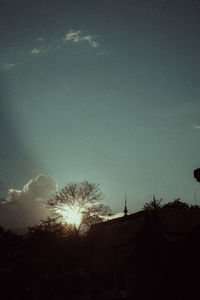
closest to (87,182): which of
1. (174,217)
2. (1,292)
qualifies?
(174,217)

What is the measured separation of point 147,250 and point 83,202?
1405 inches

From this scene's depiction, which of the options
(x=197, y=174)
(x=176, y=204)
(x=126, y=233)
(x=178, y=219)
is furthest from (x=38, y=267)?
(x=176, y=204)

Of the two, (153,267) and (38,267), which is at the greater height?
(38,267)

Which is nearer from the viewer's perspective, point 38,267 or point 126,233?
point 38,267

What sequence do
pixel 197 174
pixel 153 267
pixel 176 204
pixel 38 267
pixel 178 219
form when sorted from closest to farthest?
pixel 197 174 < pixel 153 267 < pixel 38 267 < pixel 178 219 < pixel 176 204

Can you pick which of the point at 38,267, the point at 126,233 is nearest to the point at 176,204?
the point at 126,233

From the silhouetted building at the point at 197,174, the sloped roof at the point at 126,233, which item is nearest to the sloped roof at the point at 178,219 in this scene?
the sloped roof at the point at 126,233

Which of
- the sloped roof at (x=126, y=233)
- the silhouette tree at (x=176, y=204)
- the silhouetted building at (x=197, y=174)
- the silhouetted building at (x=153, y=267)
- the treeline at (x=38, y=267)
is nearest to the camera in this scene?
the silhouetted building at (x=197, y=174)

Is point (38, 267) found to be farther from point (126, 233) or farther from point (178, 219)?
point (178, 219)

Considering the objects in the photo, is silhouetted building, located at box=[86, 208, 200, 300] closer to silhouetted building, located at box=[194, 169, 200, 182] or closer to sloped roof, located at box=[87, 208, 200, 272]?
silhouetted building, located at box=[194, 169, 200, 182]

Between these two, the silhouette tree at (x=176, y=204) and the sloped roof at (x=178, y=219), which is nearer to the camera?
the sloped roof at (x=178, y=219)

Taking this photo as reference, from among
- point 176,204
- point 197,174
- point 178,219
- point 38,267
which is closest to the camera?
point 197,174

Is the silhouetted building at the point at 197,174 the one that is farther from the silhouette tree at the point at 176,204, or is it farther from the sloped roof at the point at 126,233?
the silhouette tree at the point at 176,204

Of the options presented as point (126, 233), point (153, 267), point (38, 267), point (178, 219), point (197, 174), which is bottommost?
point (153, 267)
